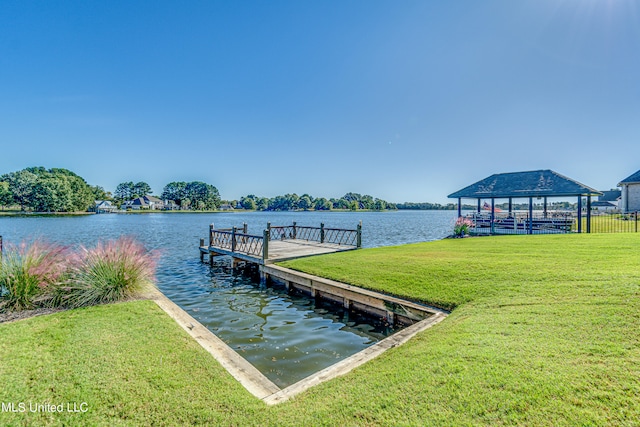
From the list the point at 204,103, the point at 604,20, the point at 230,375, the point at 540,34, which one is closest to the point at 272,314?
the point at 230,375

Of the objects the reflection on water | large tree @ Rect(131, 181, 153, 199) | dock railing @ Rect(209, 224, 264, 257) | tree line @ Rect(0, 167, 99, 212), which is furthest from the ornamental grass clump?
large tree @ Rect(131, 181, 153, 199)

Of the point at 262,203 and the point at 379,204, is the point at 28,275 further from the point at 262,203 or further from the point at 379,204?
the point at 379,204

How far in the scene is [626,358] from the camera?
113 inches

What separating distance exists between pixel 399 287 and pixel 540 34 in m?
12.3

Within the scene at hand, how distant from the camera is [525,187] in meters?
21.3

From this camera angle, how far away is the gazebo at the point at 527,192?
19.1 meters

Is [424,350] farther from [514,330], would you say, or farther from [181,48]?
[181,48]

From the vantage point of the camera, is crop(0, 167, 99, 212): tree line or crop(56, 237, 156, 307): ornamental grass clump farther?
crop(0, 167, 99, 212): tree line

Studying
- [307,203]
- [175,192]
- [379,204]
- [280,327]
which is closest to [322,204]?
[307,203]

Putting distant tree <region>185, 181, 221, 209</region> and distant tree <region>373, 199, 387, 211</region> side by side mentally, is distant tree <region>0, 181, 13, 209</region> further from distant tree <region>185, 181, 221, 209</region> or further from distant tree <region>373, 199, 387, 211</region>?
distant tree <region>373, 199, 387, 211</region>

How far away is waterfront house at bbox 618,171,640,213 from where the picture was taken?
30.6 m

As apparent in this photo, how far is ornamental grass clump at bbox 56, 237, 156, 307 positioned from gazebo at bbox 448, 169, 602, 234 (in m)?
20.3

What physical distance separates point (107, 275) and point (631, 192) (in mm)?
44173

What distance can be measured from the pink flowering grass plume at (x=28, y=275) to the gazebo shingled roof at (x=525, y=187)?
916 inches
